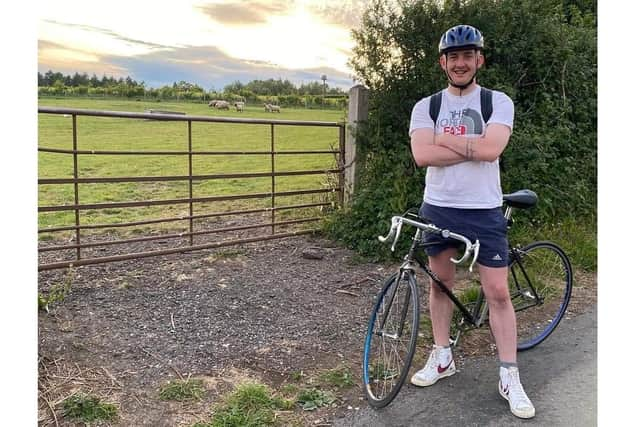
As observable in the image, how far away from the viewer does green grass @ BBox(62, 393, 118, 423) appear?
296 cm

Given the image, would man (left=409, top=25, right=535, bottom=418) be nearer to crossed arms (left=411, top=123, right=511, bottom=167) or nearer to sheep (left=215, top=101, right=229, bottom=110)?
crossed arms (left=411, top=123, right=511, bottom=167)

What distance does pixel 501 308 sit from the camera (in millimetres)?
3125

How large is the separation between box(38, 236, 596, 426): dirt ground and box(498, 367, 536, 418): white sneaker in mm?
562

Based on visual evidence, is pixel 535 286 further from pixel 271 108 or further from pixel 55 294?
pixel 271 108

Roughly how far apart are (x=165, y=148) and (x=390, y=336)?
15.6 feet

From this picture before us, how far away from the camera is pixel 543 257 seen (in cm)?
414

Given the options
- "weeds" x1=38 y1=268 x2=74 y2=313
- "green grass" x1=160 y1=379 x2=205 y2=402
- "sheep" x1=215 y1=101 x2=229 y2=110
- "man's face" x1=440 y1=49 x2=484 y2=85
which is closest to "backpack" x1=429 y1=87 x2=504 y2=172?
"man's face" x1=440 y1=49 x2=484 y2=85

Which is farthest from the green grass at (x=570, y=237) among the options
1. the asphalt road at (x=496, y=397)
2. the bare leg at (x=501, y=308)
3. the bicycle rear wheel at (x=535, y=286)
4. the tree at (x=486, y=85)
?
the bare leg at (x=501, y=308)

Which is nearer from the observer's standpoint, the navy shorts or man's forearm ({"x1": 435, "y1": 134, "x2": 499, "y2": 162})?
man's forearm ({"x1": 435, "y1": 134, "x2": 499, "y2": 162})

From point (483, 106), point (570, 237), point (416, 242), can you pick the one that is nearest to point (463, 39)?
point (483, 106)

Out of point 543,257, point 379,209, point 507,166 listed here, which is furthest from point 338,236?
point 543,257

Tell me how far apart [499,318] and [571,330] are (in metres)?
1.49

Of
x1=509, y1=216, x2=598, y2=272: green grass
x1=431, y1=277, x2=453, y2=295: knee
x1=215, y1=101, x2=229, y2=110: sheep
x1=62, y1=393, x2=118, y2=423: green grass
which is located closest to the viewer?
x1=62, y1=393, x2=118, y2=423: green grass
